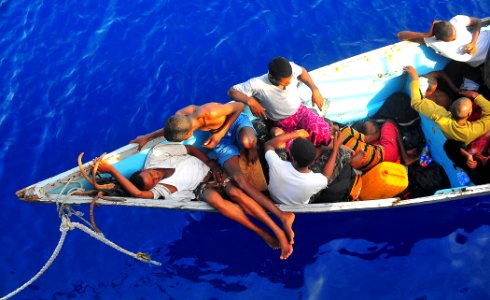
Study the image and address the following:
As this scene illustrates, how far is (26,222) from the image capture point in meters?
6.23

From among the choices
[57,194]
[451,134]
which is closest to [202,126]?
[57,194]

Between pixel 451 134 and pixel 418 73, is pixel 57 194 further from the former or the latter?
pixel 418 73

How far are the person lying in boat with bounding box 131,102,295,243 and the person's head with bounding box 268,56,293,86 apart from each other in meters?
0.51

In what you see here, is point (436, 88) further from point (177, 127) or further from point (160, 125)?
point (160, 125)

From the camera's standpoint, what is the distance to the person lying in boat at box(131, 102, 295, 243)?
4.59m

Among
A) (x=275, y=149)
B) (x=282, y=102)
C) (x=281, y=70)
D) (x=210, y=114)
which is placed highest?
(x=281, y=70)

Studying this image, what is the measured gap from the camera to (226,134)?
17.5ft

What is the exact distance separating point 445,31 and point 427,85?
72 centimetres

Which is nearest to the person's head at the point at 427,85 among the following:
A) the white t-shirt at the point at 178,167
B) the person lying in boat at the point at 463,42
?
the person lying in boat at the point at 463,42

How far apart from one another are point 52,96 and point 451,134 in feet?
20.0

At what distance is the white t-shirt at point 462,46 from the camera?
583cm

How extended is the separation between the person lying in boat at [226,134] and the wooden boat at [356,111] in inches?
8.1

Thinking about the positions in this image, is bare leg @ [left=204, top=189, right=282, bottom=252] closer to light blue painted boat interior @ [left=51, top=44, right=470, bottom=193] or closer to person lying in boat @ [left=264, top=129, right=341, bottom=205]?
person lying in boat @ [left=264, top=129, right=341, bottom=205]

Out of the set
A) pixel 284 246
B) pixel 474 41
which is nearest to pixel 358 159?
pixel 284 246
